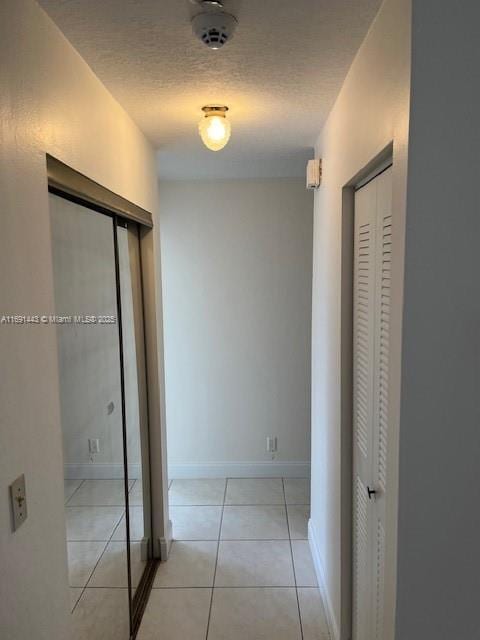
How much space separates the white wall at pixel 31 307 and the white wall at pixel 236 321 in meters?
2.34

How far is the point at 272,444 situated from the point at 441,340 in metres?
3.06

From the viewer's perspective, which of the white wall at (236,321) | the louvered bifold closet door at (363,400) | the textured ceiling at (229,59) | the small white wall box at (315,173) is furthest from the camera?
the white wall at (236,321)

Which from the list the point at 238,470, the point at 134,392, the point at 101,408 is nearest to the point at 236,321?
the point at 238,470

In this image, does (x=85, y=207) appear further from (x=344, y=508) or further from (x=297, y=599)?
(x=297, y=599)

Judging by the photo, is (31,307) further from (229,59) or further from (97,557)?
(97,557)

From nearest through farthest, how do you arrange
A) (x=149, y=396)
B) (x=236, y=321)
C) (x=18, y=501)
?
(x=18, y=501) → (x=149, y=396) → (x=236, y=321)

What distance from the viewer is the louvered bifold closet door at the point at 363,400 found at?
1.74m

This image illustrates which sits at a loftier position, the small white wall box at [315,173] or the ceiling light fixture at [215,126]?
the ceiling light fixture at [215,126]

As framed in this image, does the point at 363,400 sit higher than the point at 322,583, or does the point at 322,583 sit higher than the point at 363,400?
the point at 363,400

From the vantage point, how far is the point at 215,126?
208 cm

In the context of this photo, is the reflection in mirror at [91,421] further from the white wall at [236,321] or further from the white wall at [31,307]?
the white wall at [236,321]

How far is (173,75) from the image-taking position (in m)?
1.73

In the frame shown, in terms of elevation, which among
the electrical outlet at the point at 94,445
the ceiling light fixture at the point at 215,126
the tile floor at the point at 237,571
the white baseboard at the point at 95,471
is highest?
the ceiling light fixture at the point at 215,126

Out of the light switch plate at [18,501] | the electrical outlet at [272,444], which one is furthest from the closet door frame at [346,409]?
the electrical outlet at [272,444]
